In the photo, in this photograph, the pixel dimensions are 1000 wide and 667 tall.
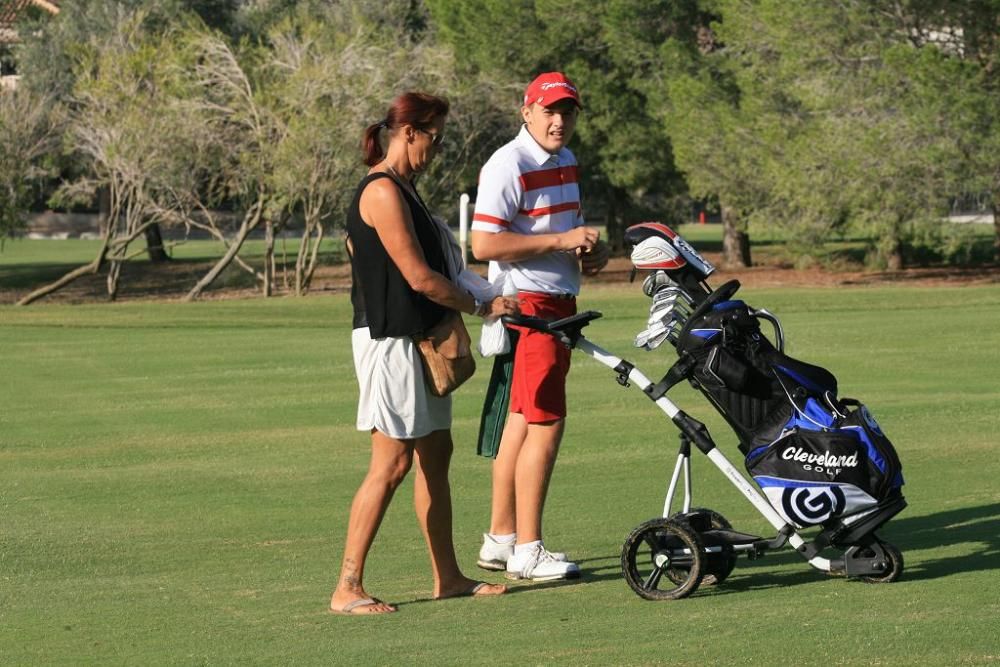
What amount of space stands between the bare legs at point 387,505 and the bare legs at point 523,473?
0.45 m

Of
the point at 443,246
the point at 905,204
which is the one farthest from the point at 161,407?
the point at 905,204

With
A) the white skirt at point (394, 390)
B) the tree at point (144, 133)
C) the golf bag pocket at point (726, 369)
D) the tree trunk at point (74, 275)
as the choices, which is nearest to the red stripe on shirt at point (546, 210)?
the white skirt at point (394, 390)

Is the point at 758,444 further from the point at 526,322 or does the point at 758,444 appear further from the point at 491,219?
the point at 491,219

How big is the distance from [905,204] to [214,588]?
29050mm

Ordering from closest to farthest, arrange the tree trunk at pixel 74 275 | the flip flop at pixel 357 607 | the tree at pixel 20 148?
the flip flop at pixel 357 607, the tree trunk at pixel 74 275, the tree at pixel 20 148

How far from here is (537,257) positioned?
7559 mm

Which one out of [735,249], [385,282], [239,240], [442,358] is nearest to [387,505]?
[442,358]

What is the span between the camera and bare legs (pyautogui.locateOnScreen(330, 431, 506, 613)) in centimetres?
684

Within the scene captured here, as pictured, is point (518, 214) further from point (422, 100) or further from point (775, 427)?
point (775, 427)

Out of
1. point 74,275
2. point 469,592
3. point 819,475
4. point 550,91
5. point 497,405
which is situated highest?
Result: point 550,91

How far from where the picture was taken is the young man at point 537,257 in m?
7.44

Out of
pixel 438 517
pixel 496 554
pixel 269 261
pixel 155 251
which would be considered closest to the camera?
pixel 438 517

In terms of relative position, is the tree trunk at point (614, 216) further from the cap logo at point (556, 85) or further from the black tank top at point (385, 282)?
the black tank top at point (385, 282)

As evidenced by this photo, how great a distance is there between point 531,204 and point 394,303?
1.07 metres
